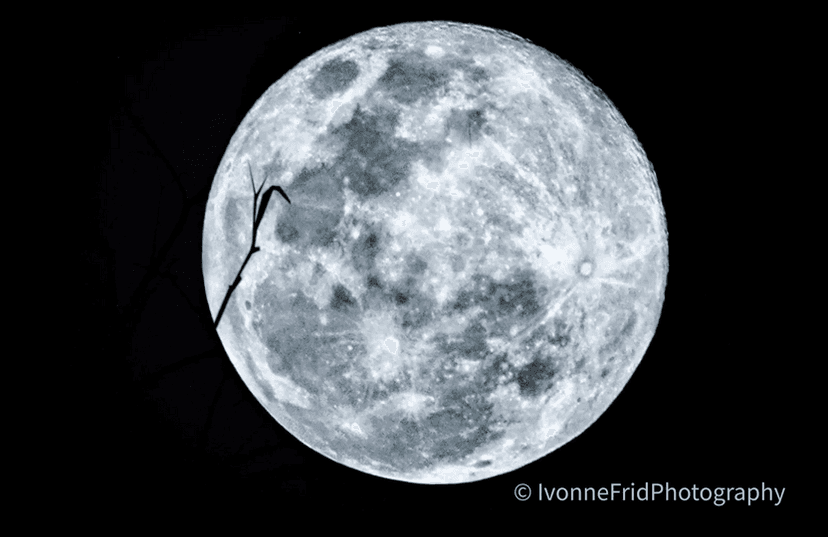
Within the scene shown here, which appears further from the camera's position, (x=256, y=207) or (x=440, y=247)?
(x=256, y=207)

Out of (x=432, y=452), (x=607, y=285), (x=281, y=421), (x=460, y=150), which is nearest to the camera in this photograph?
(x=460, y=150)

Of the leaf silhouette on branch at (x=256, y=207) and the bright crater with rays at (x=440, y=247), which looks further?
the leaf silhouette on branch at (x=256, y=207)

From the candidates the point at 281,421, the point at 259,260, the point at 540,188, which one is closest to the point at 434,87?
the point at 540,188

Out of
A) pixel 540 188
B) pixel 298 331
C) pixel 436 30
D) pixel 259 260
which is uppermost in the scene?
pixel 436 30

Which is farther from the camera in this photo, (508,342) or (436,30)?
(436,30)

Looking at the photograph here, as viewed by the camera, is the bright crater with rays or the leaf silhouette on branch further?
the leaf silhouette on branch

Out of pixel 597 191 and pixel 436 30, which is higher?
pixel 436 30

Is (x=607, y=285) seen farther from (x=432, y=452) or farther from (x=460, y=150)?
(x=432, y=452)

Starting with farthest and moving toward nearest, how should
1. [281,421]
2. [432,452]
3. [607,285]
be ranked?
[281,421]
[432,452]
[607,285]
